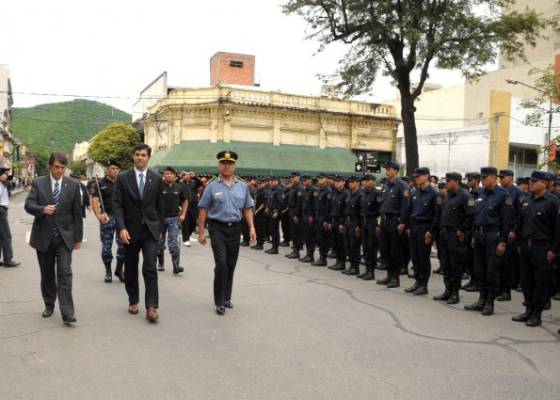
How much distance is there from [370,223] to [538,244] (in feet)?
12.8

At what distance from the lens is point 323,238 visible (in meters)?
12.7

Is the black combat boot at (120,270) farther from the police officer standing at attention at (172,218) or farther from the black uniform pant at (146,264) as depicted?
the black uniform pant at (146,264)

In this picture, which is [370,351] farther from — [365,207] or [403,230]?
[365,207]

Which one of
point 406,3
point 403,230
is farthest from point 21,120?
point 403,230

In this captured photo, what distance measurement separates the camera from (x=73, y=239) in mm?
6609

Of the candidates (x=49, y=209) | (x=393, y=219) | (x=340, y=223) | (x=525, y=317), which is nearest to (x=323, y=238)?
(x=340, y=223)

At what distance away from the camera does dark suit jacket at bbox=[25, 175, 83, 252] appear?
6.46 meters

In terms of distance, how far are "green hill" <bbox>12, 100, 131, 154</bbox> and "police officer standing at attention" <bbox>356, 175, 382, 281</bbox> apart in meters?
112

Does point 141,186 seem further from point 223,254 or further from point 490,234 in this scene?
point 490,234

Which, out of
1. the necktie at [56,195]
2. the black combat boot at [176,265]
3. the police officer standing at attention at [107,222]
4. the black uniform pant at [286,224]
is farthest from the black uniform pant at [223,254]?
the black uniform pant at [286,224]

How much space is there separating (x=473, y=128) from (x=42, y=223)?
37.5 meters

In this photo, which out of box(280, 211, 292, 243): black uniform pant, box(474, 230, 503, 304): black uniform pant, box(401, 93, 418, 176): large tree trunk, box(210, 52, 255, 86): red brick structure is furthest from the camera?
box(210, 52, 255, 86): red brick structure

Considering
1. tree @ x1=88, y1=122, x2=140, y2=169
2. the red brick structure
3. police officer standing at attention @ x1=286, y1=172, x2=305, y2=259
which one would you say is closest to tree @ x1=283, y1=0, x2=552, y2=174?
police officer standing at attention @ x1=286, y1=172, x2=305, y2=259

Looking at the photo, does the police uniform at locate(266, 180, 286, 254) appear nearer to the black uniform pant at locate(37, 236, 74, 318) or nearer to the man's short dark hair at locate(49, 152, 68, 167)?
the black uniform pant at locate(37, 236, 74, 318)
